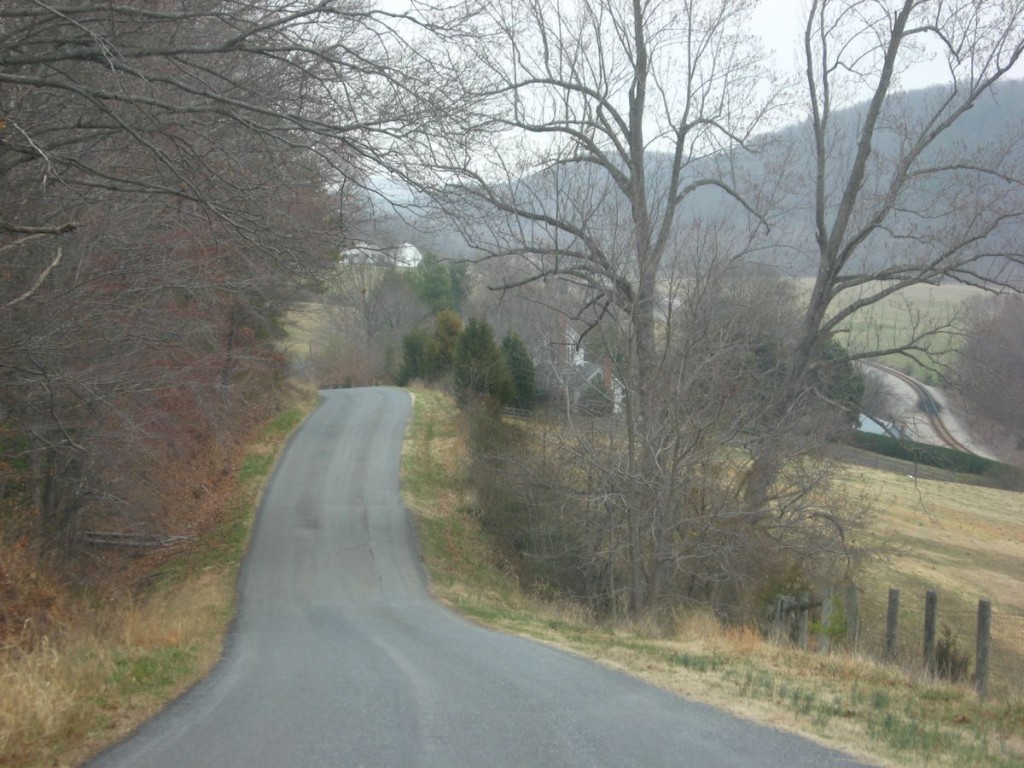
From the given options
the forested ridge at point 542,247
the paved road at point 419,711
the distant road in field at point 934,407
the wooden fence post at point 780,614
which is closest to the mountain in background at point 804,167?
the forested ridge at point 542,247

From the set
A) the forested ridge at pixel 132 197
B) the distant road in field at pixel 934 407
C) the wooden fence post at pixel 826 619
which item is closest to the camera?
the forested ridge at pixel 132 197

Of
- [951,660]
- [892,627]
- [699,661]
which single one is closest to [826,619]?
[892,627]

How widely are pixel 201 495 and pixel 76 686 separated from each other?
22163 millimetres

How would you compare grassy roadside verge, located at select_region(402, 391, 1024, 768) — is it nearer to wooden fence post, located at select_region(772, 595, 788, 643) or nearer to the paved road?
the paved road

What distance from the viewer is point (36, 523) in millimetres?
17438

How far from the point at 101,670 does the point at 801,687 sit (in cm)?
611

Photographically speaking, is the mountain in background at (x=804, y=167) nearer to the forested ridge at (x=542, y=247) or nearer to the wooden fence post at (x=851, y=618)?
the forested ridge at (x=542, y=247)

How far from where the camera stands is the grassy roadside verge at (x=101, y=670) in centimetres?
604

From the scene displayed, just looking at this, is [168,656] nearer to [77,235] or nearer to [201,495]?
[77,235]

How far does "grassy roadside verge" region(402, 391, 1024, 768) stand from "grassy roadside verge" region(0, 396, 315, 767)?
4.26 metres

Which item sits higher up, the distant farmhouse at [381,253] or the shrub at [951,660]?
the distant farmhouse at [381,253]

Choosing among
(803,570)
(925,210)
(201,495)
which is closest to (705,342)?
(803,570)

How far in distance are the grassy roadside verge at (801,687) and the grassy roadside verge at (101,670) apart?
4.26 meters

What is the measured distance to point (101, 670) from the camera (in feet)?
26.8
